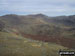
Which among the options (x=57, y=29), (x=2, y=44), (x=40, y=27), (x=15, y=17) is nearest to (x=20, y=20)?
(x=15, y=17)

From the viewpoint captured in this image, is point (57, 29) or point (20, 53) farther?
point (57, 29)

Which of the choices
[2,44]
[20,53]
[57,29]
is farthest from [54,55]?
[57,29]

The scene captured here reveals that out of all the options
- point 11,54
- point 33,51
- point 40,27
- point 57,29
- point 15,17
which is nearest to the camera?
point 11,54

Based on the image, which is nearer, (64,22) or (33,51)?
(33,51)

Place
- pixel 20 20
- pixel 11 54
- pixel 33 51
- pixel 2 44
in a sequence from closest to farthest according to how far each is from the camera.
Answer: pixel 11 54 < pixel 33 51 < pixel 2 44 < pixel 20 20

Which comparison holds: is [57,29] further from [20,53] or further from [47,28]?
[20,53]

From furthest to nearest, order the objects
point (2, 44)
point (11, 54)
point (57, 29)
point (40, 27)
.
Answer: point (40, 27)
point (57, 29)
point (2, 44)
point (11, 54)

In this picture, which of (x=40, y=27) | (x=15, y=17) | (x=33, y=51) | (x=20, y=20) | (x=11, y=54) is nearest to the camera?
(x=11, y=54)

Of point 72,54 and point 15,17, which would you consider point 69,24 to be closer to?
point 15,17
